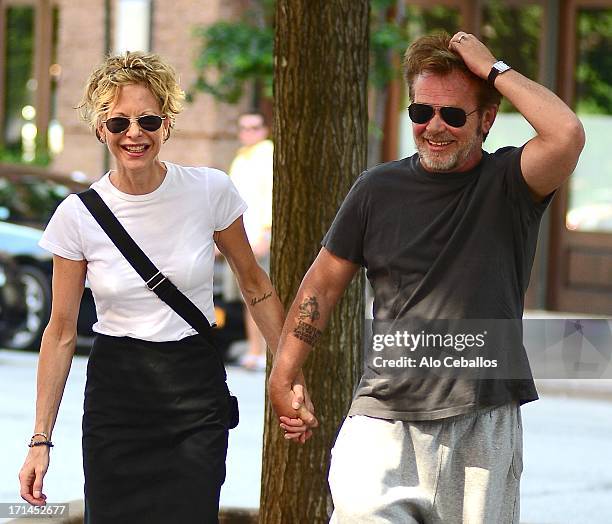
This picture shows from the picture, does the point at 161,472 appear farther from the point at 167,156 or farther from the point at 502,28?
the point at 167,156

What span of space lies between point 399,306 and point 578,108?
1289 cm

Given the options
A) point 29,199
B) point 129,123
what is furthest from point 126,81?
point 29,199

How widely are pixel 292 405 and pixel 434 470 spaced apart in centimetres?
55

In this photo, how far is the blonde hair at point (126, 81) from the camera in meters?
4.29

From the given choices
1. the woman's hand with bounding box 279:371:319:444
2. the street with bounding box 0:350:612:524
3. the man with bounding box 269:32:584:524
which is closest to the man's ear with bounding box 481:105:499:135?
the man with bounding box 269:32:584:524

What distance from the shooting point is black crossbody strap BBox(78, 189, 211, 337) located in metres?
4.23

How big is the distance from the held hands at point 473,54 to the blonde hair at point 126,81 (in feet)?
2.89

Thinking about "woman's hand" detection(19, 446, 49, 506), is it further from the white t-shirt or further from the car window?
the car window

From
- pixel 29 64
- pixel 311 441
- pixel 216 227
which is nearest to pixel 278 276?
pixel 311 441

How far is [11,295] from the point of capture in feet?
41.1

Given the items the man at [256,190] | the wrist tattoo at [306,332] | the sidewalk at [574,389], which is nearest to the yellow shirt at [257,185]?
the man at [256,190]

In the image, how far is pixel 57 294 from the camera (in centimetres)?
430

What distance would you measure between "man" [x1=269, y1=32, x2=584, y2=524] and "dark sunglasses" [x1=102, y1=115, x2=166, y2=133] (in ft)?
2.28

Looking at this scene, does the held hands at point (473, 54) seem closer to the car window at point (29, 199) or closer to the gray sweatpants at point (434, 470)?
the gray sweatpants at point (434, 470)
